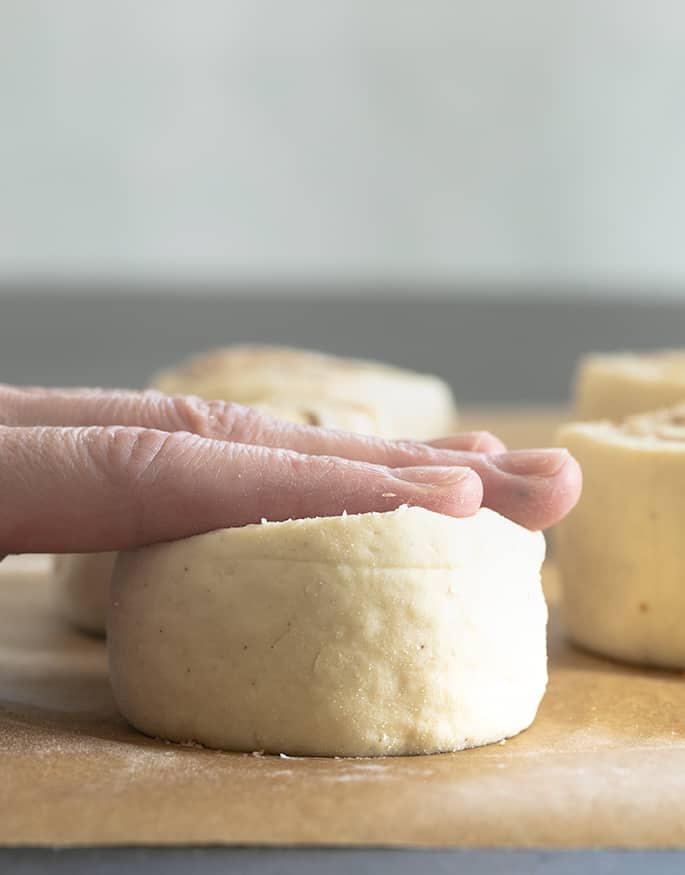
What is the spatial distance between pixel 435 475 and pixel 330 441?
178 millimetres

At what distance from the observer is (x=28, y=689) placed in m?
1.85

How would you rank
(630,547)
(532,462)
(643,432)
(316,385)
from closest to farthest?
(532,462), (630,547), (643,432), (316,385)

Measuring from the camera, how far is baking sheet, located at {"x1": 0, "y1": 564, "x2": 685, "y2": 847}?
1295mm

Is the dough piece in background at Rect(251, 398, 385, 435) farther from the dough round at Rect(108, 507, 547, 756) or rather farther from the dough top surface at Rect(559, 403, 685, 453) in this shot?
the dough round at Rect(108, 507, 547, 756)

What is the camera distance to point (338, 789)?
139 cm

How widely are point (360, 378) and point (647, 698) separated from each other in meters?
1.39

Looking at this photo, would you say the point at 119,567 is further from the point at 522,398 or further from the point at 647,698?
the point at 522,398

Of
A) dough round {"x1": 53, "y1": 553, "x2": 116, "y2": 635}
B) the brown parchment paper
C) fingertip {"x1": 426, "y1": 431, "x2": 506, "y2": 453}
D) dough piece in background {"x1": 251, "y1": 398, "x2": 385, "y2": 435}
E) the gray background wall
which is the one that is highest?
the gray background wall

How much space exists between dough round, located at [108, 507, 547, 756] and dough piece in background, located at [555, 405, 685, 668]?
54cm

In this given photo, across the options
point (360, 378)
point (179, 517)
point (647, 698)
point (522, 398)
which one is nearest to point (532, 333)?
point (522, 398)

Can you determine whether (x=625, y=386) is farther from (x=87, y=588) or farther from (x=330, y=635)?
(x=330, y=635)

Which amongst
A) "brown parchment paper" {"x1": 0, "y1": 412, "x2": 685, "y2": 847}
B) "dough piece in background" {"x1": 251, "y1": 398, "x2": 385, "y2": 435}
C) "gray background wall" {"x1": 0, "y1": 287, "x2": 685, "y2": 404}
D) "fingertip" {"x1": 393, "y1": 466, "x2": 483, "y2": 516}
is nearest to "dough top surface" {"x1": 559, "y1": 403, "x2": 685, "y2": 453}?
"dough piece in background" {"x1": 251, "y1": 398, "x2": 385, "y2": 435}

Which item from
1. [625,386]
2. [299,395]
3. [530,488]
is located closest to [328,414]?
[299,395]

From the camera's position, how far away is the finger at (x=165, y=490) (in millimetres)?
1596
